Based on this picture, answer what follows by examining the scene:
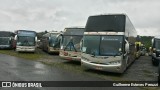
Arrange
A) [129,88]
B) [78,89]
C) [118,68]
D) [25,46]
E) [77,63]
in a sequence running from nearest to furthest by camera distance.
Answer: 1. [78,89]
2. [129,88]
3. [118,68]
4. [77,63]
5. [25,46]

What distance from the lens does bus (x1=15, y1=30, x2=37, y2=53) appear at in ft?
120

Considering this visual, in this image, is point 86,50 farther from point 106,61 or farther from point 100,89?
point 100,89

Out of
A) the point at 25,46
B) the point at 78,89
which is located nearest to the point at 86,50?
the point at 78,89

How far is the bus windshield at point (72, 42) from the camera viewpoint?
23.3m

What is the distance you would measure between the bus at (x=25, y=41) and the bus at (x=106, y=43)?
18828 millimetres

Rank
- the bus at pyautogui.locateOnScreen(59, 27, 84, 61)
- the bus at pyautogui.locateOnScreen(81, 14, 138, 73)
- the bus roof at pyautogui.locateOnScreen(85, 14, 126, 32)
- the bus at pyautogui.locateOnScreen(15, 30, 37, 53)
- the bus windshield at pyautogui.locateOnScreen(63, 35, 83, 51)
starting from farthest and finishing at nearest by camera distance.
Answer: the bus at pyautogui.locateOnScreen(15, 30, 37, 53) → the bus windshield at pyautogui.locateOnScreen(63, 35, 83, 51) → the bus at pyautogui.locateOnScreen(59, 27, 84, 61) → the bus roof at pyautogui.locateOnScreen(85, 14, 126, 32) → the bus at pyautogui.locateOnScreen(81, 14, 138, 73)

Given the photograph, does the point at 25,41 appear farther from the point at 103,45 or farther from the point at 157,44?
the point at 103,45

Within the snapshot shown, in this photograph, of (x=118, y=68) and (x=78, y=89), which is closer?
(x=78, y=89)

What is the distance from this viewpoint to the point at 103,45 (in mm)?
17984

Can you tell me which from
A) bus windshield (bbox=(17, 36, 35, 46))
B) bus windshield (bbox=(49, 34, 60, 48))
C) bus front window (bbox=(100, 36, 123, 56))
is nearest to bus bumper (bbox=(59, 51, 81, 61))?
bus front window (bbox=(100, 36, 123, 56))

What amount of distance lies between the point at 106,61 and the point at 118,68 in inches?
31.4

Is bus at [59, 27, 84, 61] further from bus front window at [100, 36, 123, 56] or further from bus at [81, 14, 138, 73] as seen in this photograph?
bus front window at [100, 36, 123, 56]

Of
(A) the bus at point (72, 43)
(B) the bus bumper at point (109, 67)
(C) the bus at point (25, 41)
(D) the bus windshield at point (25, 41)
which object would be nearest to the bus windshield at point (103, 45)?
(B) the bus bumper at point (109, 67)

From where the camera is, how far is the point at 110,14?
18.6 meters
